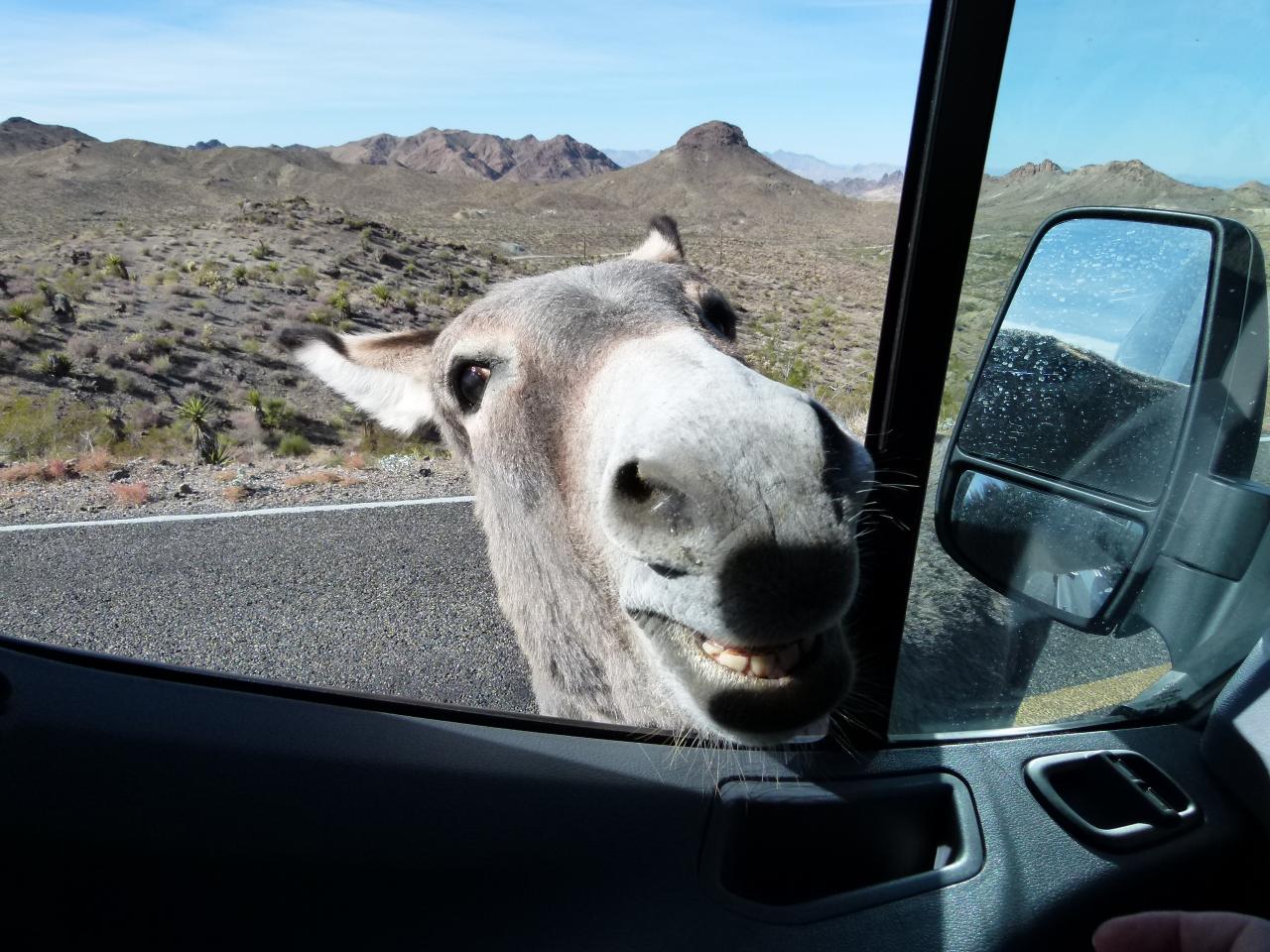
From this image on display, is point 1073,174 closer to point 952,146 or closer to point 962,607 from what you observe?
point 952,146

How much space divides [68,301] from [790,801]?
728 inches

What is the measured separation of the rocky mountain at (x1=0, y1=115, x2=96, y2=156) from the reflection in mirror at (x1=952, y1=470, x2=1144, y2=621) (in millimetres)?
40526

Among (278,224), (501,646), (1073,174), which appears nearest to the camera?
(1073,174)

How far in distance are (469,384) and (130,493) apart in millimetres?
2967

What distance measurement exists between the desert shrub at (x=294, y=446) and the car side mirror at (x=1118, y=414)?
735cm

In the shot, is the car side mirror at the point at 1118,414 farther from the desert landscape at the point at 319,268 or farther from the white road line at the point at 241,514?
the white road line at the point at 241,514

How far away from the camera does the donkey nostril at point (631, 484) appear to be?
1.62 meters

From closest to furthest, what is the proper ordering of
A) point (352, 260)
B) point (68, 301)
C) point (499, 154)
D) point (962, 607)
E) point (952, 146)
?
1. point (952, 146)
2. point (962, 607)
3. point (68, 301)
4. point (352, 260)
5. point (499, 154)

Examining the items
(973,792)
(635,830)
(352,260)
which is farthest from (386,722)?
(352,260)

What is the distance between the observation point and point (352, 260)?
2389 cm

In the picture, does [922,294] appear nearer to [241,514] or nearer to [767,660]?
[767,660]

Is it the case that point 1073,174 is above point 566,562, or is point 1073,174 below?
above

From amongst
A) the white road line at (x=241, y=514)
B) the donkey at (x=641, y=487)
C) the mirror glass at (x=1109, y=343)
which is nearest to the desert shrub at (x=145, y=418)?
the white road line at (x=241, y=514)

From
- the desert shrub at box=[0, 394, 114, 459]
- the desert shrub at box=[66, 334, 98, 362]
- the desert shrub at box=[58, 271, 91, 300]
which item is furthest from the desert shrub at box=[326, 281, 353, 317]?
the desert shrub at box=[0, 394, 114, 459]
